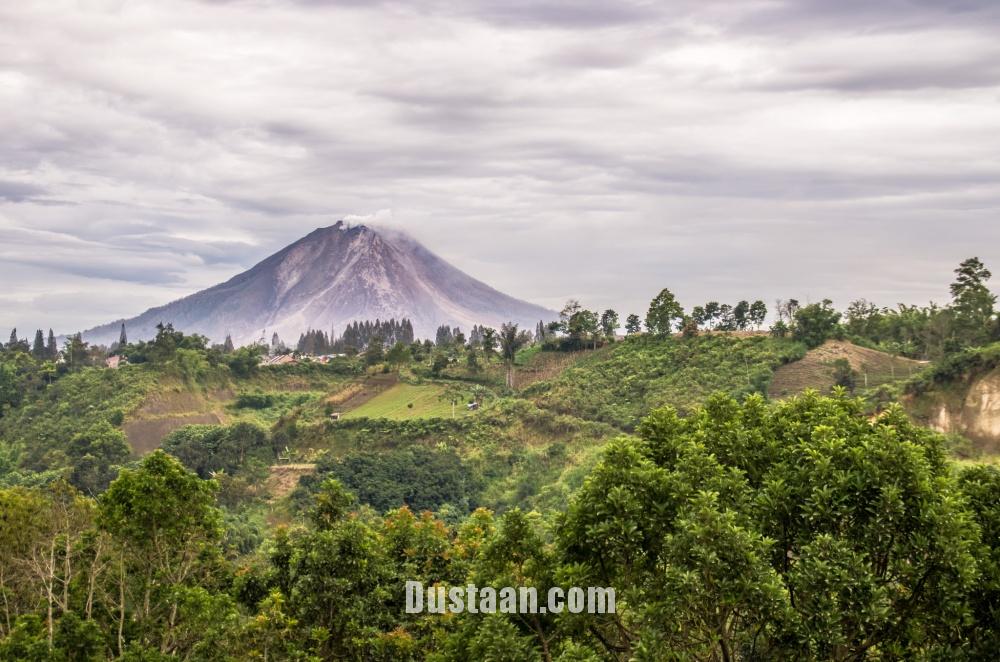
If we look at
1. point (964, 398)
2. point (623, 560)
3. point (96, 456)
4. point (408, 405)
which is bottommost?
point (96, 456)

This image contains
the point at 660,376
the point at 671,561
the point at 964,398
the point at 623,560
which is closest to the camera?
the point at 671,561

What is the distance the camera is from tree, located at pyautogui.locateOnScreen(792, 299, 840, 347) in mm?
53250

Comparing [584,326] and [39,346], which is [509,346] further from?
[39,346]

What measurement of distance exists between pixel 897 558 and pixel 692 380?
1707 inches

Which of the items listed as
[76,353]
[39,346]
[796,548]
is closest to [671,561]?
[796,548]

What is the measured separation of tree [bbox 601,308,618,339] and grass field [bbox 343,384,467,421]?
44.4 ft

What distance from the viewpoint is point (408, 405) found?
2381 inches

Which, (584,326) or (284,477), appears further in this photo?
(584,326)

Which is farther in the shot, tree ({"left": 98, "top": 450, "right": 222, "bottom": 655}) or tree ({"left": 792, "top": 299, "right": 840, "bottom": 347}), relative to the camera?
tree ({"left": 792, "top": 299, "right": 840, "bottom": 347})

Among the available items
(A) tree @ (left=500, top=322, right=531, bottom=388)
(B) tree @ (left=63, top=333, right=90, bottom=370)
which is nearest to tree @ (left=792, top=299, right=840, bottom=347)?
(A) tree @ (left=500, top=322, right=531, bottom=388)

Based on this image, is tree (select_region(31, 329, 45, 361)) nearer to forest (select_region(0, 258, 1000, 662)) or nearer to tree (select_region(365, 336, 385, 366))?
tree (select_region(365, 336, 385, 366))

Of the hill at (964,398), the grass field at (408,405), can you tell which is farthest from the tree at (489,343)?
the hill at (964,398)

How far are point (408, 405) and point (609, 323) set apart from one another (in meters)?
17.0

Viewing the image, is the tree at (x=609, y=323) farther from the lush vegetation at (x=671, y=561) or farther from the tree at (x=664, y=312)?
the lush vegetation at (x=671, y=561)
